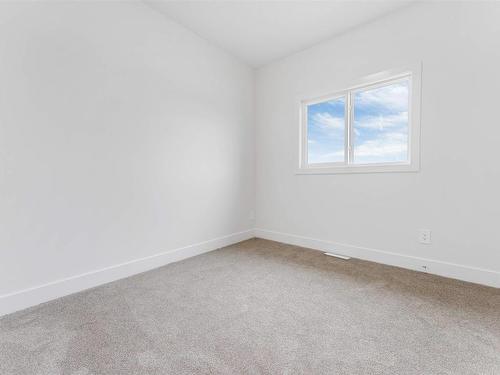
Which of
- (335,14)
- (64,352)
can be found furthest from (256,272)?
(335,14)

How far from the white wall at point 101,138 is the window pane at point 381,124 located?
1.61 metres

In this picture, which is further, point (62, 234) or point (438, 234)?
point (438, 234)

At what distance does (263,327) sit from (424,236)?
172 centimetres

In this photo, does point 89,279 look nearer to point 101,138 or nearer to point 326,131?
point 101,138

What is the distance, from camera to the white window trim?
7.11ft

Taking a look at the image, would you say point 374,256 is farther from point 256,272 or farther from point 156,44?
point 156,44


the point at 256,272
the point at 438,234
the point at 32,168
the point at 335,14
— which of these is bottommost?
the point at 256,272

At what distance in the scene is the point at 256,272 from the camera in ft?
7.32

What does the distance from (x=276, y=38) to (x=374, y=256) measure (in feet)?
8.50

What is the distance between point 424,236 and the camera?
2.16 metres

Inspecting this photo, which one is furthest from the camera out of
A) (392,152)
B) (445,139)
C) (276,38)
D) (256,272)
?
(276,38)

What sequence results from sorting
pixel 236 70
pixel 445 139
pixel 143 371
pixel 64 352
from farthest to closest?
pixel 236 70, pixel 445 139, pixel 64 352, pixel 143 371

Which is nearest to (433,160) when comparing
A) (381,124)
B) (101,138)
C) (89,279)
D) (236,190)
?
(381,124)

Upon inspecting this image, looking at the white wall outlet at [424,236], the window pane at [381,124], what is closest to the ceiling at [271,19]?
the window pane at [381,124]
